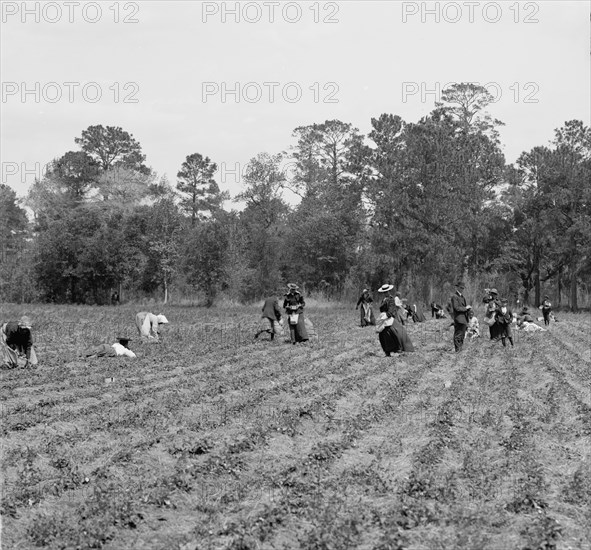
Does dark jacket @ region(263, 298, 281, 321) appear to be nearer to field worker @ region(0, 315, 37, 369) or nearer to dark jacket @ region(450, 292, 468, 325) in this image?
dark jacket @ region(450, 292, 468, 325)

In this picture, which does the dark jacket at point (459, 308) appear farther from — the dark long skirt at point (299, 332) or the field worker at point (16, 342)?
the field worker at point (16, 342)

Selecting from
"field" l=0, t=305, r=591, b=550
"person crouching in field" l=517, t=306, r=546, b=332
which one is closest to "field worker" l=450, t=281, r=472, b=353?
"field" l=0, t=305, r=591, b=550

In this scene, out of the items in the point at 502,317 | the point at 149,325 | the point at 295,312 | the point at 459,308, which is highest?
the point at 459,308

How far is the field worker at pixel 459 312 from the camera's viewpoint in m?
19.0

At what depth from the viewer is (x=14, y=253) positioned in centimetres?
8369

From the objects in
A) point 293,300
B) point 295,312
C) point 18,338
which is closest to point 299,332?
point 295,312

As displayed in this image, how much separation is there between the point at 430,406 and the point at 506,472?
12.4ft

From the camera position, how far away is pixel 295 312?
21.6m

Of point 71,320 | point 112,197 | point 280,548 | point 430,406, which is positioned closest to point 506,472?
point 280,548

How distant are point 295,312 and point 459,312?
462 cm

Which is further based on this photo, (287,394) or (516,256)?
(516,256)

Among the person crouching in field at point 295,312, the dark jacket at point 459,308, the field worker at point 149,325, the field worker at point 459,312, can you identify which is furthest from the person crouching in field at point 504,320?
the field worker at point 149,325

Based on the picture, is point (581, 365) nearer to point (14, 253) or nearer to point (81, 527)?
point (81, 527)

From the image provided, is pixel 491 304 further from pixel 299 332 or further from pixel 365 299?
pixel 365 299
